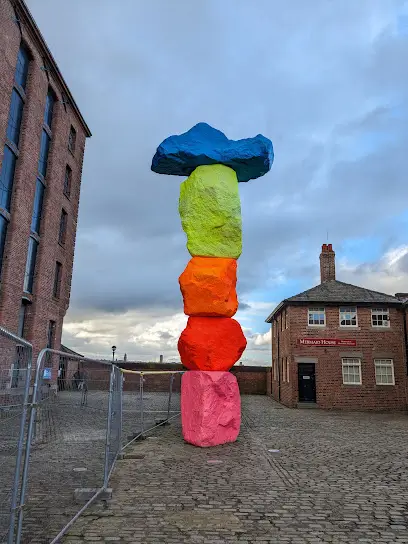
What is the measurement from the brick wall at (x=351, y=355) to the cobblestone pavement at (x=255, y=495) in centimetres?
1233

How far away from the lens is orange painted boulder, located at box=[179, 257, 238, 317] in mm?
11031

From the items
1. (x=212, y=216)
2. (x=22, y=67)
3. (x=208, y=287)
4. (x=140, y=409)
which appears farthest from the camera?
(x=22, y=67)

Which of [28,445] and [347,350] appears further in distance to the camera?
[347,350]

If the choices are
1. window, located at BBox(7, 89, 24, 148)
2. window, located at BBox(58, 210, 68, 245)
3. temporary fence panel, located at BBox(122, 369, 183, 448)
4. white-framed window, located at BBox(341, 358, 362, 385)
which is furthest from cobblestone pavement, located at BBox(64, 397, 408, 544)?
window, located at BBox(58, 210, 68, 245)

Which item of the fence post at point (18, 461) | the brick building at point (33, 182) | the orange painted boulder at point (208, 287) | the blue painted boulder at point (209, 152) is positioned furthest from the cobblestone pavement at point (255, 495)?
the brick building at point (33, 182)

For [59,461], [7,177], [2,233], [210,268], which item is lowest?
[59,461]

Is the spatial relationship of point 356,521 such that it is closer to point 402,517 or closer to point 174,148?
point 402,517

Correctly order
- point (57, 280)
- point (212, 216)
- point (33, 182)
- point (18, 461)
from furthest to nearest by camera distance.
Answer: point (57, 280), point (33, 182), point (212, 216), point (18, 461)

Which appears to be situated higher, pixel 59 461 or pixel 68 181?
pixel 68 181

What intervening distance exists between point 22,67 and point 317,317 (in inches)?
740

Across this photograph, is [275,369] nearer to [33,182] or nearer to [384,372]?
[384,372]

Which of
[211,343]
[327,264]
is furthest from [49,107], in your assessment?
[211,343]

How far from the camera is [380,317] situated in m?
23.9

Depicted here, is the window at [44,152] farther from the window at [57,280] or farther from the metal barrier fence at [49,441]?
the metal barrier fence at [49,441]
